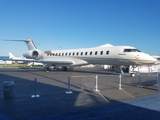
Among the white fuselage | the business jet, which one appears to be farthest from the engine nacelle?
the white fuselage

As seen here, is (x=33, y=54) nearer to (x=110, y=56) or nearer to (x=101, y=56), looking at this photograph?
(x=101, y=56)

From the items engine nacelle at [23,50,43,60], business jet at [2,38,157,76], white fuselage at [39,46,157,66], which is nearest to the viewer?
white fuselage at [39,46,157,66]

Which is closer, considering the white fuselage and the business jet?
the white fuselage

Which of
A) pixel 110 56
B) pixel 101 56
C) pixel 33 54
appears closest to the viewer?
pixel 110 56

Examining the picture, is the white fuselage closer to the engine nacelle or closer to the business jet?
the business jet

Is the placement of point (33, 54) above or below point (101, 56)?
above

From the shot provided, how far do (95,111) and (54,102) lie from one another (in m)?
2.05

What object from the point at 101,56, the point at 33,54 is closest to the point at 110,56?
the point at 101,56

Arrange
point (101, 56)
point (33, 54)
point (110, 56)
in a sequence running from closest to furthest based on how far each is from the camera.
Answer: point (110, 56) < point (101, 56) < point (33, 54)

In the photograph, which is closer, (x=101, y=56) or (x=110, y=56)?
(x=110, y=56)

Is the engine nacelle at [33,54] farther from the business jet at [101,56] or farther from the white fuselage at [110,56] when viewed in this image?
the white fuselage at [110,56]

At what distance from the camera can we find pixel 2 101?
6.85 meters

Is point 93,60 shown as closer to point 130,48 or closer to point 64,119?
point 130,48

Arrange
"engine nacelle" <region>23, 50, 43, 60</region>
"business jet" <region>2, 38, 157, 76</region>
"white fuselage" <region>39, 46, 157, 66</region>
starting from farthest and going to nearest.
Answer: "engine nacelle" <region>23, 50, 43, 60</region>
"business jet" <region>2, 38, 157, 76</region>
"white fuselage" <region>39, 46, 157, 66</region>
